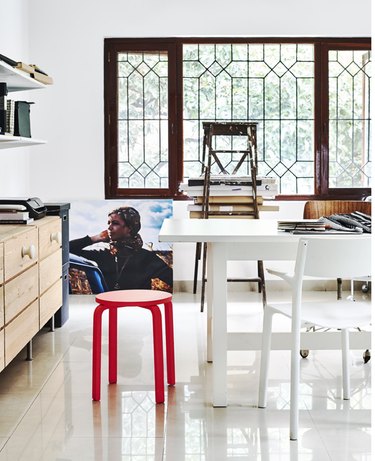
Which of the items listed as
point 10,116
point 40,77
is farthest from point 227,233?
point 40,77

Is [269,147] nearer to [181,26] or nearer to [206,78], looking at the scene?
[206,78]

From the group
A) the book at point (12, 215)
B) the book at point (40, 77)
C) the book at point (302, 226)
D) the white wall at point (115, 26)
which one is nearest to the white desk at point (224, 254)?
the book at point (302, 226)

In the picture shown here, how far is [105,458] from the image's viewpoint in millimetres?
2984

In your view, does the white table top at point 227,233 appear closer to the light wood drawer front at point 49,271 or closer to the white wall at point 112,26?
the light wood drawer front at point 49,271

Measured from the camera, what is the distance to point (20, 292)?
Answer: 157 inches

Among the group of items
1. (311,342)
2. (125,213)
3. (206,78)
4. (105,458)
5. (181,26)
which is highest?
(181,26)

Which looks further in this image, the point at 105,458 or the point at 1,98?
the point at 1,98

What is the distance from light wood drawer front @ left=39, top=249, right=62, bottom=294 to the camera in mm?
4625

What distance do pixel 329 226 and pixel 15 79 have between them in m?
2.26

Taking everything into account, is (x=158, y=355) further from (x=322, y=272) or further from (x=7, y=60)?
(x=7, y=60)

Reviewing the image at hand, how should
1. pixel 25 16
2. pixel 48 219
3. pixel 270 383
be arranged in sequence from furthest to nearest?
pixel 25 16
pixel 48 219
pixel 270 383

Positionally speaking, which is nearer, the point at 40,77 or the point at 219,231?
the point at 219,231

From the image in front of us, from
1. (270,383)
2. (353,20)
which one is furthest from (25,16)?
(270,383)

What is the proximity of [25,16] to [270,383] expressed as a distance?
4043 millimetres
